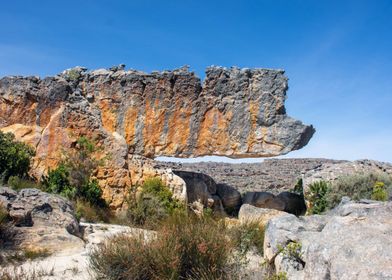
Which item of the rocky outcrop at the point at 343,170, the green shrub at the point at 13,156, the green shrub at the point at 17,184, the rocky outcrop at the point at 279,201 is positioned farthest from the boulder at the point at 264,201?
the green shrub at the point at 13,156

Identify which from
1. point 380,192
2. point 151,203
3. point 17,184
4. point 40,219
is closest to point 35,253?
point 40,219

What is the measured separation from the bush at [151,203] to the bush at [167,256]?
7.35 meters

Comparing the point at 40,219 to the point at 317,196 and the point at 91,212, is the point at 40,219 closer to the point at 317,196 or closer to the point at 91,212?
the point at 91,212

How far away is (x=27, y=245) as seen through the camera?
28.0 ft

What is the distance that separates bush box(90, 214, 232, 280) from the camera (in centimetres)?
594

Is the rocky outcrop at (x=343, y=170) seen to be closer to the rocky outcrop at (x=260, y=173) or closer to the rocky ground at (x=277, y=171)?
the rocky ground at (x=277, y=171)

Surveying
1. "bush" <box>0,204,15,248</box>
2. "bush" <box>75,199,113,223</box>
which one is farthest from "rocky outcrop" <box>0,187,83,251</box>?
"bush" <box>75,199,113,223</box>

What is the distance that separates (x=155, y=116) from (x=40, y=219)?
831 centimetres

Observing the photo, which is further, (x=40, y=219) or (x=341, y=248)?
(x=40, y=219)

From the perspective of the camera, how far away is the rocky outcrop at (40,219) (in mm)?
8859

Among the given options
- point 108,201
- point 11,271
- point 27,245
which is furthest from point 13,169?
point 11,271

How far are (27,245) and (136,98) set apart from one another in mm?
9852

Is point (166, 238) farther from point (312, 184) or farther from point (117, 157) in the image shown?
point (312, 184)

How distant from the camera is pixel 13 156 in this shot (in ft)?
49.8
